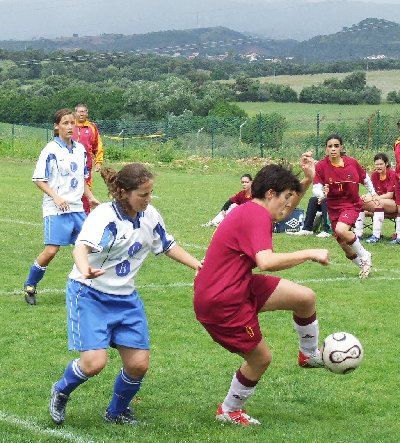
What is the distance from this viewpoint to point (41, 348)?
9109mm

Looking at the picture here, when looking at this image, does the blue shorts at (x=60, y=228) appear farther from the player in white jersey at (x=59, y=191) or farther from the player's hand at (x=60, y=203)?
the player's hand at (x=60, y=203)

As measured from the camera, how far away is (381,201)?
57.4 feet

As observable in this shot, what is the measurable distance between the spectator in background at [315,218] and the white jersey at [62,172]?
7350 mm

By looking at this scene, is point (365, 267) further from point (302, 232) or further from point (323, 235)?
point (302, 232)

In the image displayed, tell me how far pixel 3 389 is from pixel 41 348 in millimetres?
1294

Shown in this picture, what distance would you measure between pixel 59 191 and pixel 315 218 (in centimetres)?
789

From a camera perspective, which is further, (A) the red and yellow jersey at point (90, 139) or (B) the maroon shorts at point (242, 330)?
(A) the red and yellow jersey at point (90, 139)

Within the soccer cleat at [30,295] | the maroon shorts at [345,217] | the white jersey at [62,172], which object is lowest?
the soccer cleat at [30,295]

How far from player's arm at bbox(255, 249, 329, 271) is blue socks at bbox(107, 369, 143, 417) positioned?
132 cm

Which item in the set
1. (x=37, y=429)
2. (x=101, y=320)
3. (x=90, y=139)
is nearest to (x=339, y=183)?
(x=90, y=139)

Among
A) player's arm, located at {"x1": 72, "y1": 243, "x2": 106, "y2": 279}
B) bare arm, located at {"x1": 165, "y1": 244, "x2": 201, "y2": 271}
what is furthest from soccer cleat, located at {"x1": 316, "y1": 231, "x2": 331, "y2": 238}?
player's arm, located at {"x1": 72, "y1": 243, "x2": 106, "y2": 279}

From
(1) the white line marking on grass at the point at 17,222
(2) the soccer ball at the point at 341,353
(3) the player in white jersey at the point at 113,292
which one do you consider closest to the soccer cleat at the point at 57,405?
(3) the player in white jersey at the point at 113,292

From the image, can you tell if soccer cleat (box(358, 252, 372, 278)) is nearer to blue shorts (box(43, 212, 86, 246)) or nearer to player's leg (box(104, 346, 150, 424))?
blue shorts (box(43, 212, 86, 246))

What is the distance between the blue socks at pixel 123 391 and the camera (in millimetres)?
6871
